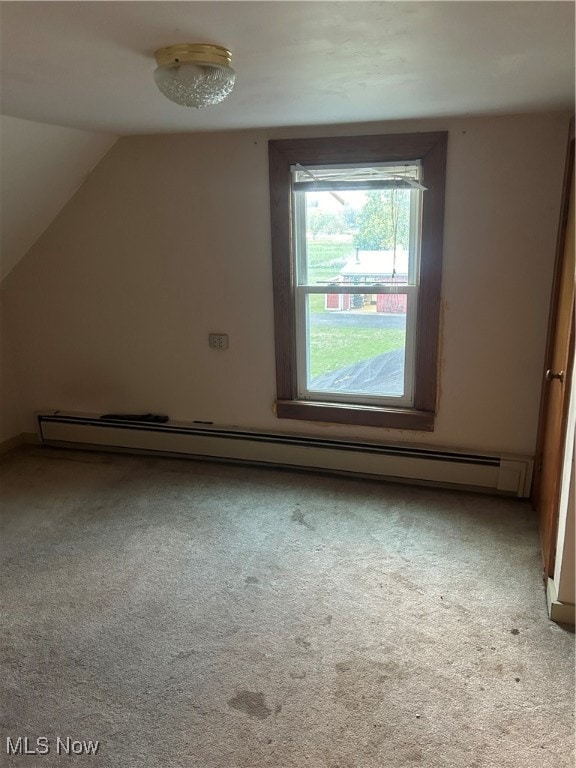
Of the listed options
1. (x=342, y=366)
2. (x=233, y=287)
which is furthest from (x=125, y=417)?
(x=342, y=366)

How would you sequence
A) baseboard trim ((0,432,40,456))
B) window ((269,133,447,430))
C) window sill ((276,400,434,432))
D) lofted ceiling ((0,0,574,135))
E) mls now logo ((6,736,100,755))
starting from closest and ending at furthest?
lofted ceiling ((0,0,574,135)), mls now logo ((6,736,100,755)), window ((269,133,447,430)), window sill ((276,400,434,432)), baseboard trim ((0,432,40,456))

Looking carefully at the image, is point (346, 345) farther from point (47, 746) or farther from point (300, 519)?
point (47, 746)

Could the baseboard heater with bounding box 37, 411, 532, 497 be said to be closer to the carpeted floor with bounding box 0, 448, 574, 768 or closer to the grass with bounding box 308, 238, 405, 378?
the carpeted floor with bounding box 0, 448, 574, 768

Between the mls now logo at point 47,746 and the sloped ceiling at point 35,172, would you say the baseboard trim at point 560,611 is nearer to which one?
the mls now logo at point 47,746

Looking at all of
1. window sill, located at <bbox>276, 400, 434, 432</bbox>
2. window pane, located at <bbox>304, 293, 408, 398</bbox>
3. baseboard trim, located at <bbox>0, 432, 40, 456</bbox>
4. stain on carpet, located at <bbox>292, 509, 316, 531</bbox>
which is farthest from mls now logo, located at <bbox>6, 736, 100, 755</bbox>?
baseboard trim, located at <bbox>0, 432, 40, 456</bbox>

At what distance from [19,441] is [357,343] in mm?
2583

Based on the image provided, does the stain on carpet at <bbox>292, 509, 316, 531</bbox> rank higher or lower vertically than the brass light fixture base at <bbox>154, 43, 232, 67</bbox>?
lower

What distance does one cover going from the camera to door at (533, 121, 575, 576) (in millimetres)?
2094

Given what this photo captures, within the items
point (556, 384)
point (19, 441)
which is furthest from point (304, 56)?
point (19, 441)

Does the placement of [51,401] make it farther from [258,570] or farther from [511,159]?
[511,159]

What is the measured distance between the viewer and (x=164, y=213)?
10.2 feet

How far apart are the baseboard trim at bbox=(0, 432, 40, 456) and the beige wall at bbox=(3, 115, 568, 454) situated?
0.49 feet

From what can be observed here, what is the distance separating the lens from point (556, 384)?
234 cm

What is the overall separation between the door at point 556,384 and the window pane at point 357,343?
76 centimetres
